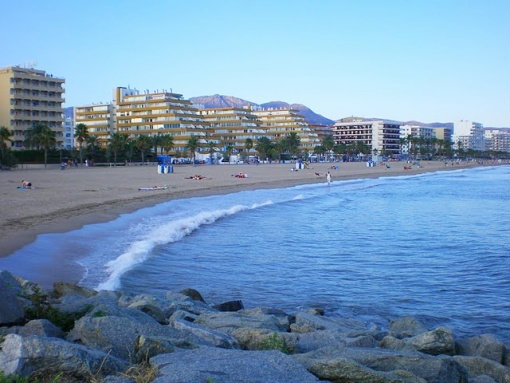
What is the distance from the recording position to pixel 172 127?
141 metres

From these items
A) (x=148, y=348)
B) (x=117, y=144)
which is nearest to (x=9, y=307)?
(x=148, y=348)

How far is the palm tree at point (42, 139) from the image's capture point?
83.7m

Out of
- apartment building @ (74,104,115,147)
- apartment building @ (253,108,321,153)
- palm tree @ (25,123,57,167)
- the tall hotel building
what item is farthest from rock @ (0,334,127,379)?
apartment building @ (253,108,321,153)

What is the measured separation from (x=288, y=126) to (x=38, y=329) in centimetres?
17537

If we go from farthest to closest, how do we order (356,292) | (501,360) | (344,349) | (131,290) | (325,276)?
(325,276)
(356,292)
(131,290)
(501,360)
(344,349)

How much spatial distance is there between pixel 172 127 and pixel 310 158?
136 ft

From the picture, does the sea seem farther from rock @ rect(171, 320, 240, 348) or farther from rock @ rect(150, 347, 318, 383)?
rock @ rect(150, 347, 318, 383)

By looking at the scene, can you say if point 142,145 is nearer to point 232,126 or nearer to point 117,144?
point 117,144

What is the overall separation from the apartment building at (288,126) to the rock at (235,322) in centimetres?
16696

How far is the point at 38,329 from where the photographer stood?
18.3 feet

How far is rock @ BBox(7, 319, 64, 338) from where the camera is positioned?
5.46 meters

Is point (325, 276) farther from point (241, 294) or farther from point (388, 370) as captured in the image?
point (388, 370)

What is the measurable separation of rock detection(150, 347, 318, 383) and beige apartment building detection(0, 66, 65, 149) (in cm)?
10323

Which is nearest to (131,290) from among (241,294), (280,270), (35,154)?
(241,294)
